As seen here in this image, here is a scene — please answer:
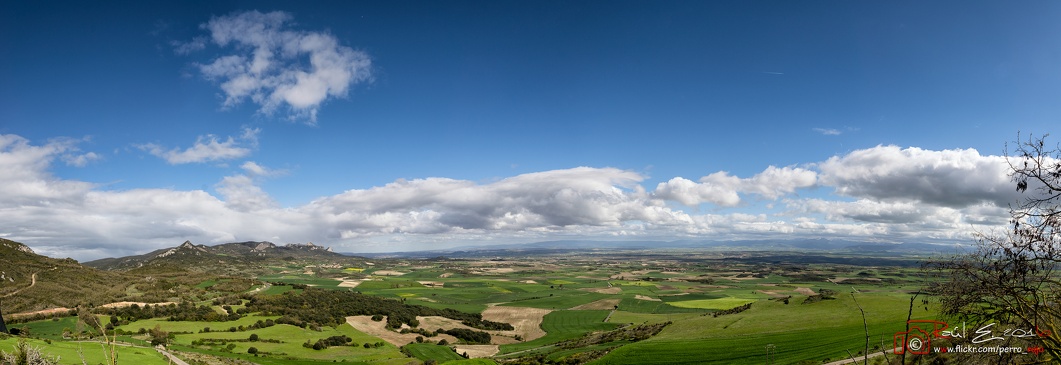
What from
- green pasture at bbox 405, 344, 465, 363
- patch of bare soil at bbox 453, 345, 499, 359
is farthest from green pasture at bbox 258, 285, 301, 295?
patch of bare soil at bbox 453, 345, 499, 359

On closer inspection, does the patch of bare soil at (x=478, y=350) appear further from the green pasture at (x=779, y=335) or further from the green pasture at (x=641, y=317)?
the green pasture at (x=641, y=317)

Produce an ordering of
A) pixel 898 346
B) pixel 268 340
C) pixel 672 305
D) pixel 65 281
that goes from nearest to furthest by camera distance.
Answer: pixel 898 346, pixel 268 340, pixel 65 281, pixel 672 305

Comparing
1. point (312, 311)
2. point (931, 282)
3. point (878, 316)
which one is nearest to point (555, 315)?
point (312, 311)

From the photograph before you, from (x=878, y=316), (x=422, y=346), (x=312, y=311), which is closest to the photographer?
(x=878, y=316)

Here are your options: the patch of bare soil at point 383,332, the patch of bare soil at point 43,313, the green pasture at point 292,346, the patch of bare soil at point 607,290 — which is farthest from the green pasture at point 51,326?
the patch of bare soil at point 607,290

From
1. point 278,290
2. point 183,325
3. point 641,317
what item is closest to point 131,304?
point 183,325

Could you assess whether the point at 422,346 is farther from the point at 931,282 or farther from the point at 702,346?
the point at 931,282

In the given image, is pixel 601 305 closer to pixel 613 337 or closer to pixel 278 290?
pixel 613 337

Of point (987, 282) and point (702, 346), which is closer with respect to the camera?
point (987, 282)
